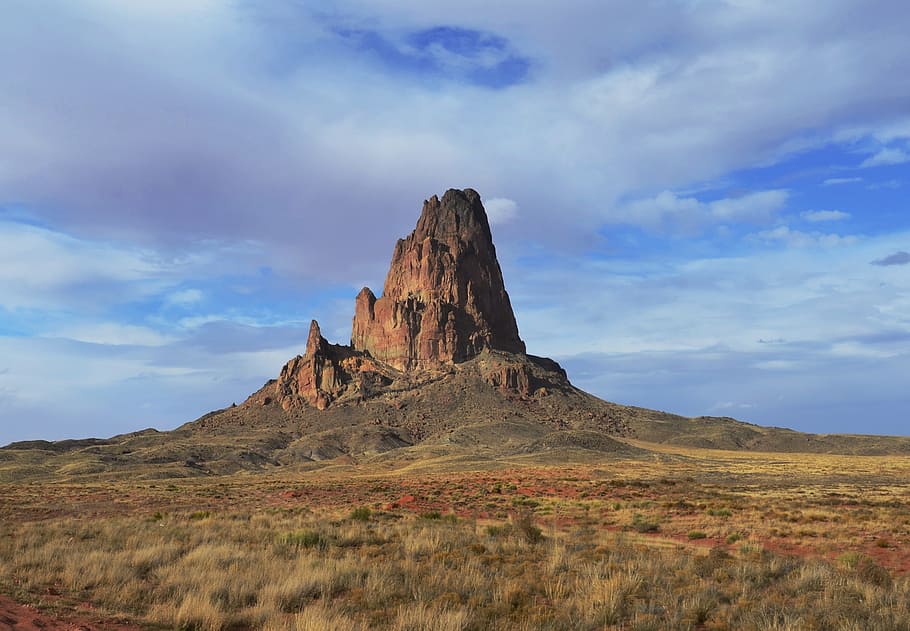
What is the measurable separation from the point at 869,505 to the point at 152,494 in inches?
1710

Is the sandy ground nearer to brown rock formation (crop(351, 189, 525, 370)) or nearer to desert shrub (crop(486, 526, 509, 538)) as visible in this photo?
desert shrub (crop(486, 526, 509, 538))

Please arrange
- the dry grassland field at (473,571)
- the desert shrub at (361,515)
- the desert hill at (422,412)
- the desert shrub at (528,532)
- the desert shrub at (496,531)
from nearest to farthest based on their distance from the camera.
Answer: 1. the dry grassland field at (473,571)
2. the desert shrub at (528,532)
3. the desert shrub at (496,531)
4. the desert shrub at (361,515)
5. the desert hill at (422,412)

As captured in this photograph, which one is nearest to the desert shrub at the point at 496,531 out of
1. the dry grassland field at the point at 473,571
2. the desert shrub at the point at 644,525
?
the dry grassland field at the point at 473,571

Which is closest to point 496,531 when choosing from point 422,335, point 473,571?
point 473,571

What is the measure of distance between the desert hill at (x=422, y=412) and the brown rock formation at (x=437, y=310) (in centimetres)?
38

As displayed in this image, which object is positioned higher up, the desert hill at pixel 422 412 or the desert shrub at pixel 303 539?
the desert hill at pixel 422 412

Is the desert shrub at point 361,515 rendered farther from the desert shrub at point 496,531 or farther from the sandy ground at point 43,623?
the sandy ground at point 43,623

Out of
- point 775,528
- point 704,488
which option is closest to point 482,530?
point 775,528

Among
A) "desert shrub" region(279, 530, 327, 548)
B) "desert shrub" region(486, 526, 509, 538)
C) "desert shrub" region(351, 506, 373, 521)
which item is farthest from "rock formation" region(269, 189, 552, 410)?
"desert shrub" region(279, 530, 327, 548)

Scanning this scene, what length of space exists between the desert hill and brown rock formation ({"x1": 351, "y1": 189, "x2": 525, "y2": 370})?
1.26ft

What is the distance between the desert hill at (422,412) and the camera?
11231 centimetres

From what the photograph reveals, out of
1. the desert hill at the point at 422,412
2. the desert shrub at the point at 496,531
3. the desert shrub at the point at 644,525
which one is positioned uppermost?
the desert hill at the point at 422,412

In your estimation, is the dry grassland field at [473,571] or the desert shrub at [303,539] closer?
the dry grassland field at [473,571]

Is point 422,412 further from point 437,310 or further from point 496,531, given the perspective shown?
point 496,531
